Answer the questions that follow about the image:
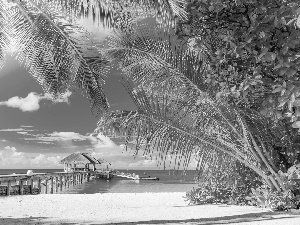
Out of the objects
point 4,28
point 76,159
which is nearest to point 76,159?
point 76,159

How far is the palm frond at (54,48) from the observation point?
1008cm

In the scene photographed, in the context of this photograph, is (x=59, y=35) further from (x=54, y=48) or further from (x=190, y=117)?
(x=190, y=117)

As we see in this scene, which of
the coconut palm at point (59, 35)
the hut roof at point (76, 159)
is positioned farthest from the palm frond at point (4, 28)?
the hut roof at point (76, 159)

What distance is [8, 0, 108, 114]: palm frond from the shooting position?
10.1 metres

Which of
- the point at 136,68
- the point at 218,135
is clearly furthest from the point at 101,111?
the point at 218,135

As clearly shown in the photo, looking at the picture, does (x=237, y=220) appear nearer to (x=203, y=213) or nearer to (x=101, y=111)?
(x=203, y=213)

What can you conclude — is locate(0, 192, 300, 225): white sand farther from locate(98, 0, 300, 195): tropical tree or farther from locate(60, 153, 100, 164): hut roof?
locate(60, 153, 100, 164): hut roof

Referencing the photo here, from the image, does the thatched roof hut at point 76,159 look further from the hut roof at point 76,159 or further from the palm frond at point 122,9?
the palm frond at point 122,9

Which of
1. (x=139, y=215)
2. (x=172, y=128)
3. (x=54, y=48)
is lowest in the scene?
(x=139, y=215)

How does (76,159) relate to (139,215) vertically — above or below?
above

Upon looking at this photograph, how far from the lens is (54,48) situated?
10.3 meters

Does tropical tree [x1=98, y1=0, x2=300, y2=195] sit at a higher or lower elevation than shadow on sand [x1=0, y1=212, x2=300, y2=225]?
higher

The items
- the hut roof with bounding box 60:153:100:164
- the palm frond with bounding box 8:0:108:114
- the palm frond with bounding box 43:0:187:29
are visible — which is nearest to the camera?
the palm frond with bounding box 43:0:187:29

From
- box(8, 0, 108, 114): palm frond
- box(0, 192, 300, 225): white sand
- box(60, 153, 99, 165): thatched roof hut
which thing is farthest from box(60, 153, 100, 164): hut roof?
box(8, 0, 108, 114): palm frond
